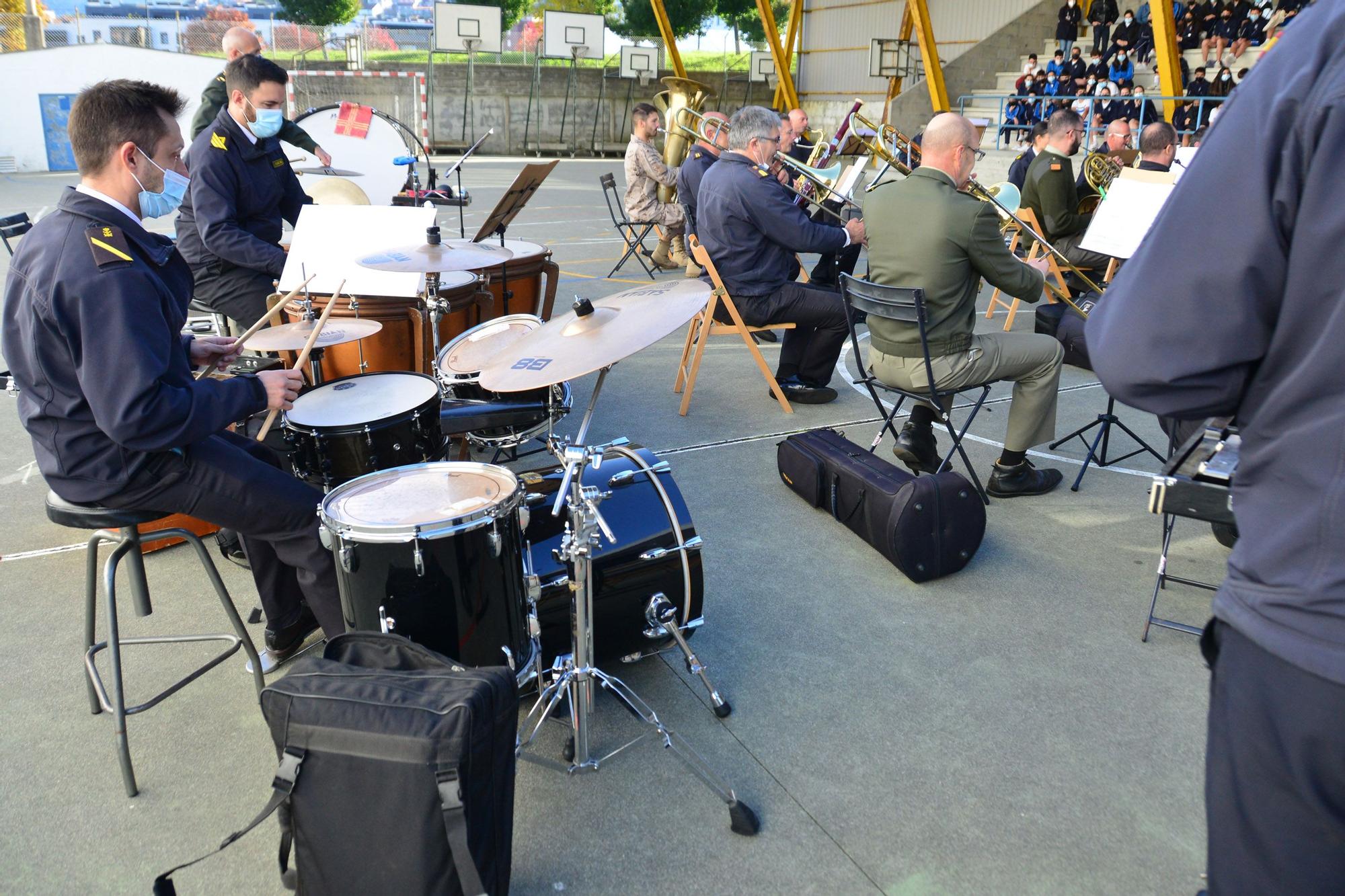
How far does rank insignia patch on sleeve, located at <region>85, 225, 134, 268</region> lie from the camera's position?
7.30 ft

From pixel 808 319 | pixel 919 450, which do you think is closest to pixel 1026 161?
pixel 808 319

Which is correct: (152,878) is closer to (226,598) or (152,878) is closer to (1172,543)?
(226,598)

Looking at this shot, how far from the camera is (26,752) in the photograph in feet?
8.39

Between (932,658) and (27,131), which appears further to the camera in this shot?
(27,131)

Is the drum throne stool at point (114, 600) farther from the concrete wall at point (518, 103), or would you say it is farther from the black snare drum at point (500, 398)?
the concrete wall at point (518, 103)

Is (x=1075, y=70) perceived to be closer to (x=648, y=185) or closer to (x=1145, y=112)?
(x=1145, y=112)

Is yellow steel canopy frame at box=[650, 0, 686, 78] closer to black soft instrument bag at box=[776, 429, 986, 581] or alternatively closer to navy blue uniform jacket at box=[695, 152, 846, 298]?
navy blue uniform jacket at box=[695, 152, 846, 298]

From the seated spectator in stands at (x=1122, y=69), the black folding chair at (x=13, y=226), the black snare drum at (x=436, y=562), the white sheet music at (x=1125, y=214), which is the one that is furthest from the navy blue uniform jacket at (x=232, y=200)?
the seated spectator in stands at (x=1122, y=69)

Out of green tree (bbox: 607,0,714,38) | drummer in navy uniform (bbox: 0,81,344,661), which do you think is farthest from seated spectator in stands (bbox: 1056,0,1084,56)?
drummer in navy uniform (bbox: 0,81,344,661)

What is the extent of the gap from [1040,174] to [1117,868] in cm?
551

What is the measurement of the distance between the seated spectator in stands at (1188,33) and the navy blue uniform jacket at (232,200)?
16.5 metres

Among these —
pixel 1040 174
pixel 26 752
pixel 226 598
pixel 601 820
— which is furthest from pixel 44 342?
pixel 1040 174

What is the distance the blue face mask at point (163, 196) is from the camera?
2471 millimetres

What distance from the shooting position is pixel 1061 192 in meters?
6.57
